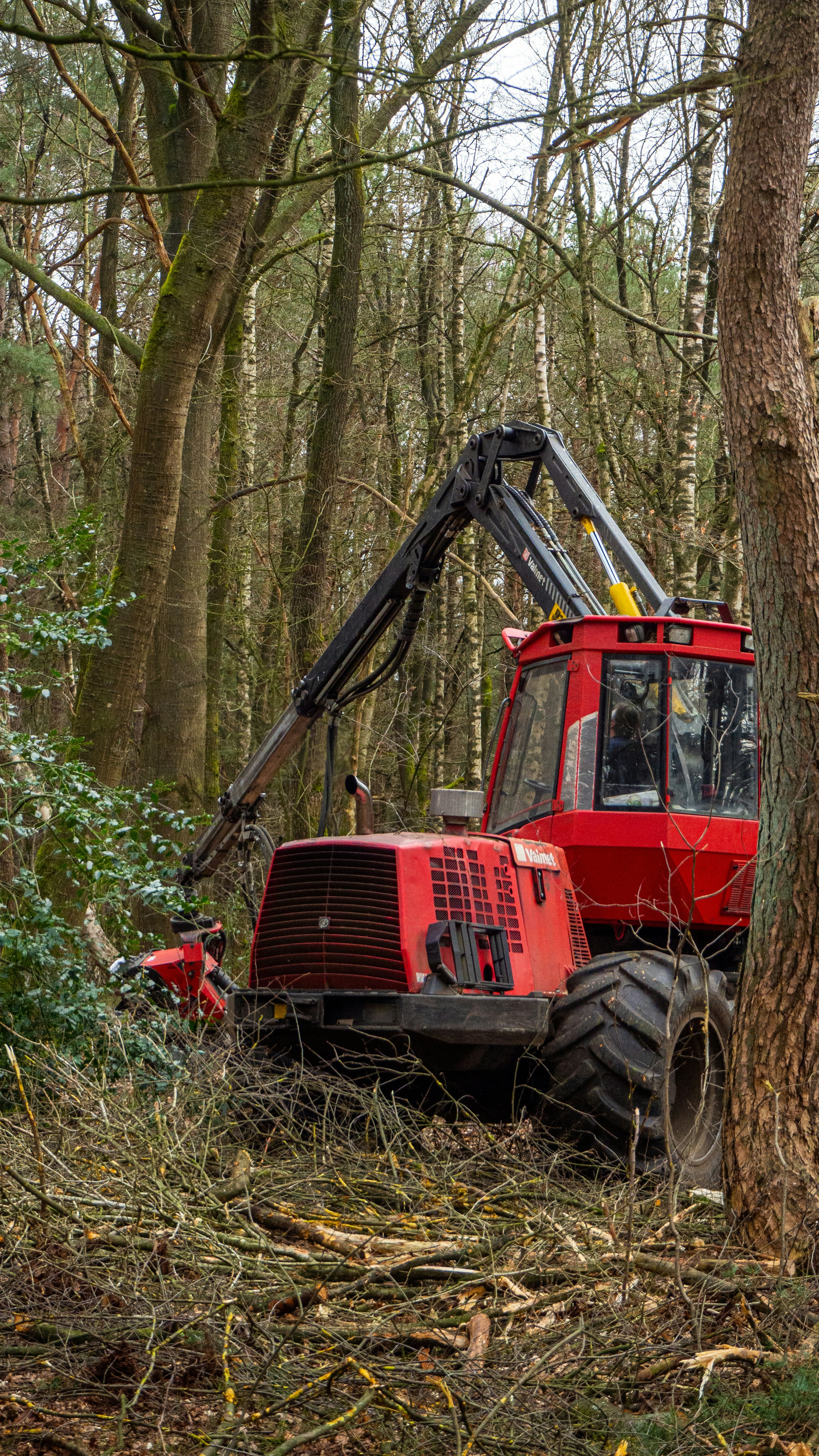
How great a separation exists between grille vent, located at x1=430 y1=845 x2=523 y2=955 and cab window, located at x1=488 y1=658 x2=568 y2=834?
79cm

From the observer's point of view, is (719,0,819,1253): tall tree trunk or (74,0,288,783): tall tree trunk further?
(74,0,288,783): tall tree trunk

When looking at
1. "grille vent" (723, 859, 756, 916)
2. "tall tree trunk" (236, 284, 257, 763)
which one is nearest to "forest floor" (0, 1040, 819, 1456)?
"grille vent" (723, 859, 756, 916)

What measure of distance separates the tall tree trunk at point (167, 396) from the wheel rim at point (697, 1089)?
3892 millimetres

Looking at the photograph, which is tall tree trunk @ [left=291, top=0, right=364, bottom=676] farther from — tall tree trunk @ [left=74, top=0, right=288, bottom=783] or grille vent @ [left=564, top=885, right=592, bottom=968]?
grille vent @ [left=564, top=885, right=592, bottom=968]

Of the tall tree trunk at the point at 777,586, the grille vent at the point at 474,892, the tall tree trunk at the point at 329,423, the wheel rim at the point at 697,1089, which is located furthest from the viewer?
the tall tree trunk at the point at 329,423

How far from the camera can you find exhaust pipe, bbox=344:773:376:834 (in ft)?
24.0

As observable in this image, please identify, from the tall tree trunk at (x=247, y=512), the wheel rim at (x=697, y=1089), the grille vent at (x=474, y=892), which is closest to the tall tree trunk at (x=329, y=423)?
the tall tree trunk at (x=247, y=512)

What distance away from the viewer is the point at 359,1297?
4387mm

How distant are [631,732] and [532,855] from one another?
848mm

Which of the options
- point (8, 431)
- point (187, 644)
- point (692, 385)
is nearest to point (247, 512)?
point (187, 644)

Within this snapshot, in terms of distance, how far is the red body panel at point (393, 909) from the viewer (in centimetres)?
599

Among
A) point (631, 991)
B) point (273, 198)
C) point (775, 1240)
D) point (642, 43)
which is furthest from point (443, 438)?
point (775, 1240)

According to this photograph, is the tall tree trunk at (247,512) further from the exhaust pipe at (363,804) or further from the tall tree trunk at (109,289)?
the exhaust pipe at (363,804)

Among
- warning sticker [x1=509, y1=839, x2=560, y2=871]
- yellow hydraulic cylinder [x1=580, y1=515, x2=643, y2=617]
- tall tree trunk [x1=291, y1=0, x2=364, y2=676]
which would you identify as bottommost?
warning sticker [x1=509, y1=839, x2=560, y2=871]
